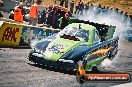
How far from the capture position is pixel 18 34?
49.7 feet

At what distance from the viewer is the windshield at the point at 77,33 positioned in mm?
12283

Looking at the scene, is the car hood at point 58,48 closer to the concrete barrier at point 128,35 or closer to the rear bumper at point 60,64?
the rear bumper at point 60,64

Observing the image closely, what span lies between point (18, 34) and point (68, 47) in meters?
4.64

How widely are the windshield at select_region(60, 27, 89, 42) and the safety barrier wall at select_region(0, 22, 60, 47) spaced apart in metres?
3.25

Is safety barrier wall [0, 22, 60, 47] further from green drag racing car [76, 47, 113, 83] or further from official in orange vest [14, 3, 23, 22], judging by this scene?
green drag racing car [76, 47, 113, 83]

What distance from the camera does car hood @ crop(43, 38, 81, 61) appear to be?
1093 centimetres

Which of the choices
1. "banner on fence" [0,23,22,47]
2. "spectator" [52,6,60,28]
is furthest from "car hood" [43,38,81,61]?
"spectator" [52,6,60,28]

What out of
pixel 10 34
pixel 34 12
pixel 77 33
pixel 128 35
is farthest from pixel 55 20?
pixel 77 33

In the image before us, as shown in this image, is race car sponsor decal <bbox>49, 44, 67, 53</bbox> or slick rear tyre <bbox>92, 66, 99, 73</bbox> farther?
slick rear tyre <bbox>92, 66, 99, 73</bbox>

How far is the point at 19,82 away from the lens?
29.7ft

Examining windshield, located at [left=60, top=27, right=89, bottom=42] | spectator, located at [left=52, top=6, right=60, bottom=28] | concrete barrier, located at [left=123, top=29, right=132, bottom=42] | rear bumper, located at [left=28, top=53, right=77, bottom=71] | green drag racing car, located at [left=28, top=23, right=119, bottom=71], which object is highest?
windshield, located at [left=60, top=27, right=89, bottom=42]

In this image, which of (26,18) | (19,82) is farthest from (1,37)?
(26,18)

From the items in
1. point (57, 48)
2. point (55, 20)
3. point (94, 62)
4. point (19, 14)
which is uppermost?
→ point (57, 48)

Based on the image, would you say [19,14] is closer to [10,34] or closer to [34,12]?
[34,12]
